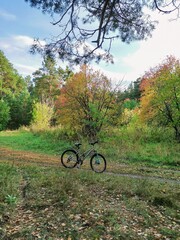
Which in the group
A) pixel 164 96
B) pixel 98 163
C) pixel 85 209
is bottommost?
pixel 85 209

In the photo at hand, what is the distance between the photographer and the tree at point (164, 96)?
A: 12.6 metres

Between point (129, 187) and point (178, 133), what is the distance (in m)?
9.44

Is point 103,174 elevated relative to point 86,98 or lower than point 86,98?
lower

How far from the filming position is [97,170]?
7.61m

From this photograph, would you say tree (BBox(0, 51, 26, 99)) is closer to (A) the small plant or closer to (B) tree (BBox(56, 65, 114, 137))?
(B) tree (BBox(56, 65, 114, 137))

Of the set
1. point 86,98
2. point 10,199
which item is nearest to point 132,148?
point 86,98

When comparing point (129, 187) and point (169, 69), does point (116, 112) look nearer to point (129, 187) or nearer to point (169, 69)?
point (169, 69)

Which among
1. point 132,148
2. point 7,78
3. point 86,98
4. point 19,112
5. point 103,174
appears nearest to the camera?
point 103,174

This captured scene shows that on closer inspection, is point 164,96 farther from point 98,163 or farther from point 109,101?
point 98,163

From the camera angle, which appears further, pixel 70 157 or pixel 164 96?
pixel 164 96

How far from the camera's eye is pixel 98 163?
7.46m

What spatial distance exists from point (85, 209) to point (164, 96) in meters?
9.77

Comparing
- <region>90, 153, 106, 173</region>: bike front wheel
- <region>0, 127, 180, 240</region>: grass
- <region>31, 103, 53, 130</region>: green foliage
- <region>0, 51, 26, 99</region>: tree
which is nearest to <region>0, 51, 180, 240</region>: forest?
<region>0, 127, 180, 240</region>: grass

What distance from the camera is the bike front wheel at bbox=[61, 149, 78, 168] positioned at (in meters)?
7.63
